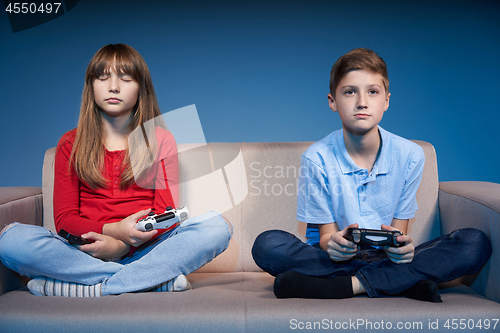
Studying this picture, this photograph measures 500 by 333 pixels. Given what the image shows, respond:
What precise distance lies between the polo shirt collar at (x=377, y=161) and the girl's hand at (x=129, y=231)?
58 centimetres

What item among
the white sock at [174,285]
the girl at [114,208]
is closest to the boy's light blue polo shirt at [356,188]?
the girl at [114,208]

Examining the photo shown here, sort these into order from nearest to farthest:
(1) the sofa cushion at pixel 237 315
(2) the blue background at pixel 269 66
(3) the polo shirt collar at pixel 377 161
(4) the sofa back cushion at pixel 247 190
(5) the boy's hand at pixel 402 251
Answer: (1) the sofa cushion at pixel 237 315 → (5) the boy's hand at pixel 402 251 → (3) the polo shirt collar at pixel 377 161 → (4) the sofa back cushion at pixel 247 190 → (2) the blue background at pixel 269 66

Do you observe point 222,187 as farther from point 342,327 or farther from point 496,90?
point 496,90

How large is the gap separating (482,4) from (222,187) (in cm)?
159

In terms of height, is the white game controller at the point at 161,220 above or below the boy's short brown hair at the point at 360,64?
below

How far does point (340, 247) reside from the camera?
3.34ft

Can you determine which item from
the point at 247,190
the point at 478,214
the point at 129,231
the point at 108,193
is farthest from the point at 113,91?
the point at 478,214

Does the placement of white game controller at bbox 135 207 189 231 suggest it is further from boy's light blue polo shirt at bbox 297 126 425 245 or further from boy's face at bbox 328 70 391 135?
boy's face at bbox 328 70 391 135

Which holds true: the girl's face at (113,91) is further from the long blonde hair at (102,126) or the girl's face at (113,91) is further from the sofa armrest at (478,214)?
the sofa armrest at (478,214)

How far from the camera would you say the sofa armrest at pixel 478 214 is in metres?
1.05

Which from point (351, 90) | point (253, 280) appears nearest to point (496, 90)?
point (351, 90)

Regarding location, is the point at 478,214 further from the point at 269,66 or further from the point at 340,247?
the point at 269,66

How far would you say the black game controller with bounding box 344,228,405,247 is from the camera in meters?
0.97

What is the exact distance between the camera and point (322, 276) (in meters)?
1.06
